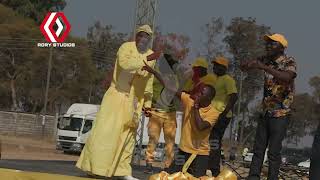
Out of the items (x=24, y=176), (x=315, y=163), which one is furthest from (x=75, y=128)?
(x=315, y=163)

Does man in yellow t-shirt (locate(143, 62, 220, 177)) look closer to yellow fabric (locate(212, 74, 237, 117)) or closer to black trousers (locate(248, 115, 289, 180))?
black trousers (locate(248, 115, 289, 180))

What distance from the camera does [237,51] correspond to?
30.4 m

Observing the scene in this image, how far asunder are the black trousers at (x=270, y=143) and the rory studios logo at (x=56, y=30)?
33.2m

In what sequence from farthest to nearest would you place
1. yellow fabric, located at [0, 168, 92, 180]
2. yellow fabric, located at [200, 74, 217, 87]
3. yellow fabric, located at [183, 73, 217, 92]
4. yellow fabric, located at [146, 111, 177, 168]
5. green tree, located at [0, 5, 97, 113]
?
green tree, located at [0, 5, 97, 113] → yellow fabric, located at [146, 111, 177, 168] → yellow fabric, located at [183, 73, 217, 92] → yellow fabric, located at [200, 74, 217, 87] → yellow fabric, located at [0, 168, 92, 180]

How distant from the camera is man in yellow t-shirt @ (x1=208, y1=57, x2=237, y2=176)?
673 cm

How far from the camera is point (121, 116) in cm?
563

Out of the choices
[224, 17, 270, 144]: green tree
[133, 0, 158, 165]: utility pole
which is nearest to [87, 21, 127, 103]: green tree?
[224, 17, 270, 144]: green tree

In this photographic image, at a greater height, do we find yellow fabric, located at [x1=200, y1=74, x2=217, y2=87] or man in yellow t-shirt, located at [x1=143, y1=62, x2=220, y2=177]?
yellow fabric, located at [x1=200, y1=74, x2=217, y2=87]

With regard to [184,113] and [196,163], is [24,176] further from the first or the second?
[184,113]

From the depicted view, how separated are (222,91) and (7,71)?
3811 centimetres

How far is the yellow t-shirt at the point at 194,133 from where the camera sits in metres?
5.52

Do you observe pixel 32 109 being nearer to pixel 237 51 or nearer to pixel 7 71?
pixel 7 71

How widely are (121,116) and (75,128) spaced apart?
22.6m

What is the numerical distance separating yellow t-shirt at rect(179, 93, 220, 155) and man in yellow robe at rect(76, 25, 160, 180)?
0.46 meters
